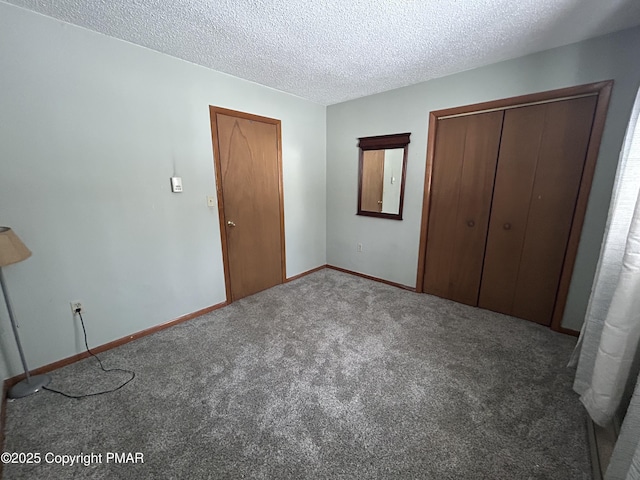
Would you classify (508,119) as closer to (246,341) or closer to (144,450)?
(246,341)

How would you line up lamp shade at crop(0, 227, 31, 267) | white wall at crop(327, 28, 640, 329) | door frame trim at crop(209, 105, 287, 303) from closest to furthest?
1. lamp shade at crop(0, 227, 31, 267)
2. white wall at crop(327, 28, 640, 329)
3. door frame trim at crop(209, 105, 287, 303)

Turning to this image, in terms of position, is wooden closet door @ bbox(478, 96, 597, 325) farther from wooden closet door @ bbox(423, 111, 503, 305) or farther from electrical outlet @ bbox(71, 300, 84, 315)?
electrical outlet @ bbox(71, 300, 84, 315)

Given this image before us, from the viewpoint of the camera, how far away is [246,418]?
1.45 metres

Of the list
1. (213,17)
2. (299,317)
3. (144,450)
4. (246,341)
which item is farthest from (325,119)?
(144,450)

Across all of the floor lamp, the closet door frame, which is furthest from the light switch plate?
the closet door frame

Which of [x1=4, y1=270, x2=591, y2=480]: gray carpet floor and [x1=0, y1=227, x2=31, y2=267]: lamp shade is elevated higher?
[x1=0, y1=227, x2=31, y2=267]: lamp shade

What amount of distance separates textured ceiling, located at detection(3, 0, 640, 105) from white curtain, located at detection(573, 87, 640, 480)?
83 cm

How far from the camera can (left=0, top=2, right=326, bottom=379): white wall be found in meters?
1.59

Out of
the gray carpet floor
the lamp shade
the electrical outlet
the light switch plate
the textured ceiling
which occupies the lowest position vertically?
the gray carpet floor

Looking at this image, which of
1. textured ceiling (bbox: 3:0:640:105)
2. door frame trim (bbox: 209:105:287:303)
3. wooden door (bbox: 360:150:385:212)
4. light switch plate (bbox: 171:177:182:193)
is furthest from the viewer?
wooden door (bbox: 360:150:385:212)

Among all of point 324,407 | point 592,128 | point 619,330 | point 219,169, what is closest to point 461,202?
point 592,128

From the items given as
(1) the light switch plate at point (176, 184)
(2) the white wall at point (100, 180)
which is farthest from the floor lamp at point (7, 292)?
(1) the light switch plate at point (176, 184)

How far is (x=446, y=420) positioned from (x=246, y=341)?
1556 millimetres

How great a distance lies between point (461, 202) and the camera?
104 inches
